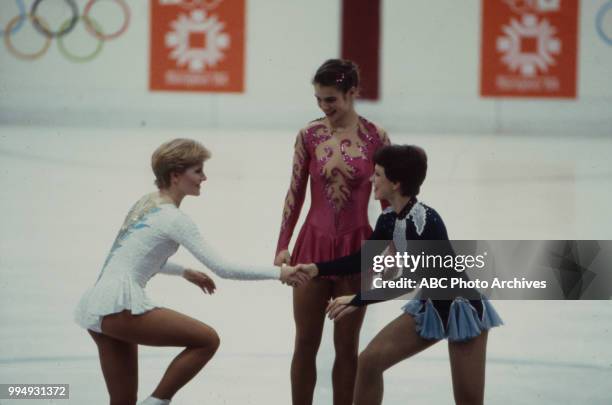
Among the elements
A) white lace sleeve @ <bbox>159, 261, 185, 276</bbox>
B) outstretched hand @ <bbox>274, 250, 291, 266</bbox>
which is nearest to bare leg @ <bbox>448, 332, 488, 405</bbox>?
outstretched hand @ <bbox>274, 250, 291, 266</bbox>

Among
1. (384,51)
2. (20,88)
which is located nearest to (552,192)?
(384,51)

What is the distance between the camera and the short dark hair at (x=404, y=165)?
4.15m

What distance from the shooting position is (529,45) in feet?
59.9

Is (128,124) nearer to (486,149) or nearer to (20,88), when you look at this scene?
(20,88)

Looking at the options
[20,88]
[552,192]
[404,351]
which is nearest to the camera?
[404,351]

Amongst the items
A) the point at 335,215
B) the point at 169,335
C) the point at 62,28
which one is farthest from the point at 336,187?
the point at 62,28

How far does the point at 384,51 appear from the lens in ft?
61.5

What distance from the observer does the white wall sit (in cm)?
1822

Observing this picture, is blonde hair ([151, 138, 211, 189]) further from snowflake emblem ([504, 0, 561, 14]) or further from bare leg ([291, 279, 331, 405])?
snowflake emblem ([504, 0, 561, 14])

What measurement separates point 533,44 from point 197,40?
5.36 meters

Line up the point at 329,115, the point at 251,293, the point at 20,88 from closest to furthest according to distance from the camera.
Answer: the point at 329,115 → the point at 251,293 → the point at 20,88

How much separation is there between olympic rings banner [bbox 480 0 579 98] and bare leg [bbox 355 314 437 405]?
14.7m

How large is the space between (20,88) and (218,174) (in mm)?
6527

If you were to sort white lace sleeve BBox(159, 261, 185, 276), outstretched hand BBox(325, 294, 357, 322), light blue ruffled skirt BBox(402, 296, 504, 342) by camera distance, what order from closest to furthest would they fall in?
light blue ruffled skirt BBox(402, 296, 504, 342) → outstretched hand BBox(325, 294, 357, 322) → white lace sleeve BBox(159, 261, 185, 276)
